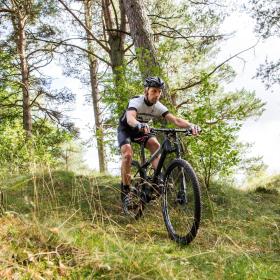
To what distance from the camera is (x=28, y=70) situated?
16.7 metres

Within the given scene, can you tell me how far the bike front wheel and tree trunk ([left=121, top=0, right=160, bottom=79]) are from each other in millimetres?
3513

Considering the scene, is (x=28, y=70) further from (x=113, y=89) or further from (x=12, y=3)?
(x=113, y=89)

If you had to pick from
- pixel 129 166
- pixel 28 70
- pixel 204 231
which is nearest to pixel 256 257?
pixel 204 231

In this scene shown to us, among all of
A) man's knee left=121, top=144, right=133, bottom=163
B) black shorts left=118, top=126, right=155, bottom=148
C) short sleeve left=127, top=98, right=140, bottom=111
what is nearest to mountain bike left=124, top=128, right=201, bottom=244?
man's knee left=121, top=144, right=133, bottom=163

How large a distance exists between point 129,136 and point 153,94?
2.61ft

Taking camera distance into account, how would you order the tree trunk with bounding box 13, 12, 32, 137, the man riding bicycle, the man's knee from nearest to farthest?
the man riding bicycle
the man's knee
the tree trunk with bounding box 13, 12, 32, 137

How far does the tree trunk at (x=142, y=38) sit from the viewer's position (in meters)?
8.08

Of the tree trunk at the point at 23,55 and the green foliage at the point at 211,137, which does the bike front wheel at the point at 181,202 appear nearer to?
the green foliage at the point at 211,137

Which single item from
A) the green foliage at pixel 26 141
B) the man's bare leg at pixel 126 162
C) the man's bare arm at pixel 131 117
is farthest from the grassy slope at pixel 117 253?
the green foliage at pixel 26 141

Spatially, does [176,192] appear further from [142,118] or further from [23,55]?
[23,55]

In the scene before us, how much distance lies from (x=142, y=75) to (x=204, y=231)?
3845 mm

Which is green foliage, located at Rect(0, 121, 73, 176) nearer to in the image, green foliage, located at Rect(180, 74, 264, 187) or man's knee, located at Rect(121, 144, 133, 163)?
green foliage, located at Rect(180, 74, 264, 187)

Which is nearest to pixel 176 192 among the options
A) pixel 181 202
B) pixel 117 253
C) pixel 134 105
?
pixel 181 202

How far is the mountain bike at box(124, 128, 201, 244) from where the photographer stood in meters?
4.46
